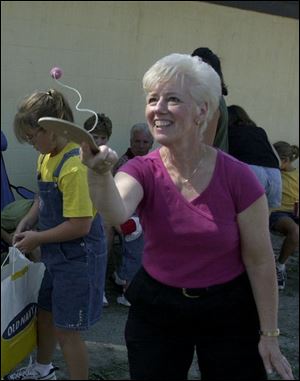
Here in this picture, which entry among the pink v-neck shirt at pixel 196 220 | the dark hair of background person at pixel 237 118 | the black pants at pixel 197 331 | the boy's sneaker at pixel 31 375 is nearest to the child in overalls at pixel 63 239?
the boy's sneaker at pixel 31 375

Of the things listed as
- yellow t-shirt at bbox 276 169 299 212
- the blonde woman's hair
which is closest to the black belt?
the blonde woman's hair

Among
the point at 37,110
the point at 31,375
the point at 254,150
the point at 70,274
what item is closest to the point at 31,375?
the point at 31,375

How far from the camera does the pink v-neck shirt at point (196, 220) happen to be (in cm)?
211

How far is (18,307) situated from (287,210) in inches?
154

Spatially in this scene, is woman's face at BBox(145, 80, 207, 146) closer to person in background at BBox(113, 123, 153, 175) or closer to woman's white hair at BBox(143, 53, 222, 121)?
woman's white hair at BBox(143, 53, 222, 121)

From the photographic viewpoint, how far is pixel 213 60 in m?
3.16

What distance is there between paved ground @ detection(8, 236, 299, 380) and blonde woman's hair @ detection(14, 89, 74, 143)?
110 cm

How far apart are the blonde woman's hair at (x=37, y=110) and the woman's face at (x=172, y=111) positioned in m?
0.79

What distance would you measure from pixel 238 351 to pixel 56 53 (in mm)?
3548

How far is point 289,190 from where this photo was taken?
6195 millimetres

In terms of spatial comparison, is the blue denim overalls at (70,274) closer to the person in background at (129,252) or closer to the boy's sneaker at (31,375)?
the boy's sneaker at (31,375)

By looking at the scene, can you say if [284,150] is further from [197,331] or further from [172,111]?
[172,111]

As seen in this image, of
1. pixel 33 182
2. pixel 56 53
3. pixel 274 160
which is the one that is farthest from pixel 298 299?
pixel 56 53

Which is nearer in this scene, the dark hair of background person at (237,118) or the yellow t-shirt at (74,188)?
the yellow t-shirt at (74,188)
